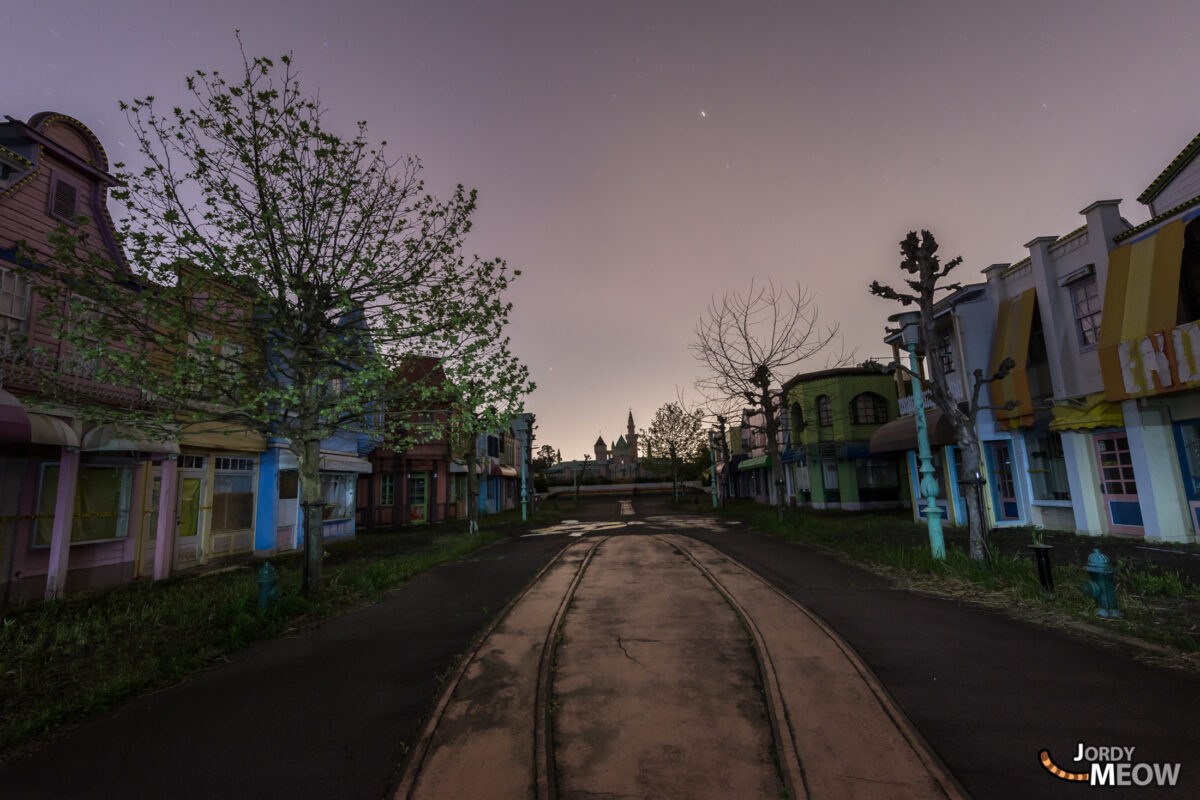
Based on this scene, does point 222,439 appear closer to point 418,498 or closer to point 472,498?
point 472,498

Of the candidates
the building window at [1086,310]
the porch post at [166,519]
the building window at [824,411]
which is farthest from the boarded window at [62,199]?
the building window at [824,411]

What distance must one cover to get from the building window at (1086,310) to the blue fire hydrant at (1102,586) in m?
9.12

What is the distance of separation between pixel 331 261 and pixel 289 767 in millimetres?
7478

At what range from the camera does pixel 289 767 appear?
12.2 feet

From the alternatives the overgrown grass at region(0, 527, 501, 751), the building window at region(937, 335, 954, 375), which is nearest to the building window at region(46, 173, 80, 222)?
the overgrown grass at region(0, 527, 501, 751)

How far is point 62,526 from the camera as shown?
9703mm

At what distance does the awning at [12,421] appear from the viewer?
7.75m

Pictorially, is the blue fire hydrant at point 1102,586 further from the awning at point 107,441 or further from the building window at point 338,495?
the building window at point 338,495

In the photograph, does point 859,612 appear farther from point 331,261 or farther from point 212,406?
point 212,406

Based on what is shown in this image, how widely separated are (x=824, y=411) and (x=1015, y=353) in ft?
51.5

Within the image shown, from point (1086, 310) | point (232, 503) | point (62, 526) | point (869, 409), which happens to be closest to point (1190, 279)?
point (1086, 310)

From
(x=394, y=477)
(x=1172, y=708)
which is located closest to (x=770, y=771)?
(x=1172, y=708)

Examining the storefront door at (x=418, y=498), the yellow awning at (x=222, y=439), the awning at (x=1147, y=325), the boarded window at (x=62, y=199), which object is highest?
the boarded window at (x=62, y=199)

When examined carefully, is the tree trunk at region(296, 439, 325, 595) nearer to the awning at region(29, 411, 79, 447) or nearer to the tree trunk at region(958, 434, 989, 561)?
the awning at region(29, 411, 79, 447)
